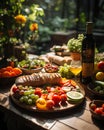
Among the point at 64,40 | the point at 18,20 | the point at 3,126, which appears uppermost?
the point at 18,20

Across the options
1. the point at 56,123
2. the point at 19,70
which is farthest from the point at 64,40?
the point at 56,123

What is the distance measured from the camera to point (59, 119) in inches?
65.1

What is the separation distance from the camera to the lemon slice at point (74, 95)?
1833mm

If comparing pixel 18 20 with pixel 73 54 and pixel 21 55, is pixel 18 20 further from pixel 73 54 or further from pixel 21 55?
pixel 73 54

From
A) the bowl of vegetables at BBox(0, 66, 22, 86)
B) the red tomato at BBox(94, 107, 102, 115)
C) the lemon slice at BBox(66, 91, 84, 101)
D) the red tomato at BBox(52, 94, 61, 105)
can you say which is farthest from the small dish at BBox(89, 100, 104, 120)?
the bowl of vegetables at BBox(0, 66, 22, 86)

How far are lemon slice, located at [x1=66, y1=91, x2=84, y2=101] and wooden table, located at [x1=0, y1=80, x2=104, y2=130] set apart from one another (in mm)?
76

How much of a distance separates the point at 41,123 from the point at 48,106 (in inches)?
Result: 6.6

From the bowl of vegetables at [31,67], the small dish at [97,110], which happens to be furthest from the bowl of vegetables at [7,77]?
the small dish at [97,110]

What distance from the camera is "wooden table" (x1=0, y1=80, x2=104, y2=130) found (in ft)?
5.09

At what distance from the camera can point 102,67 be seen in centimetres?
226

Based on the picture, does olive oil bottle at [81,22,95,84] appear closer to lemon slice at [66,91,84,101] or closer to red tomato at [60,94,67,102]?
lemon slice at [66,91,84,101]

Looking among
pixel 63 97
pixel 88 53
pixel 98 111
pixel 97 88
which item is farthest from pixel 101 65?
pixel 98 111

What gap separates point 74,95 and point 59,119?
1.04 ft

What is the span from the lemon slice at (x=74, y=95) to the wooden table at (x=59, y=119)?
0.08 metres
